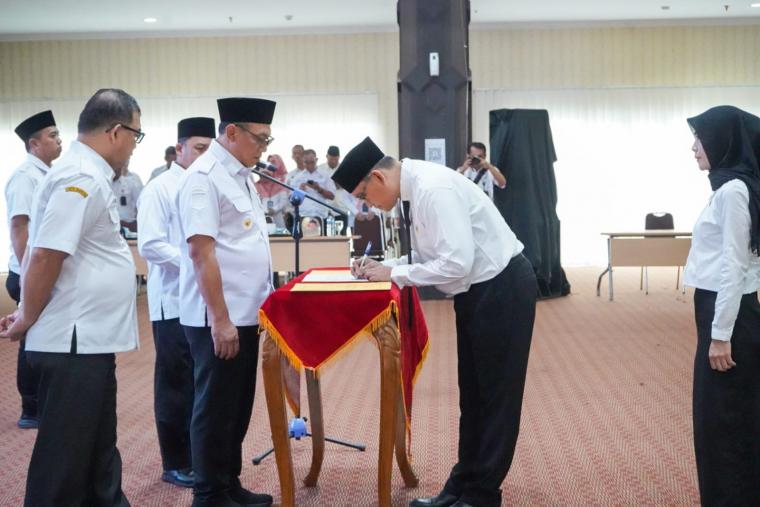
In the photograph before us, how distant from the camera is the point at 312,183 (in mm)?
9680

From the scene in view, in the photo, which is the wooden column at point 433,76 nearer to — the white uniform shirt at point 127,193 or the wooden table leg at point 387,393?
the white uniform shirt at point 127,193

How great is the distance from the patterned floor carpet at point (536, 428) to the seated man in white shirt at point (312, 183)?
346cm

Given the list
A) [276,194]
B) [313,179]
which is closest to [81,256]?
[276,194]

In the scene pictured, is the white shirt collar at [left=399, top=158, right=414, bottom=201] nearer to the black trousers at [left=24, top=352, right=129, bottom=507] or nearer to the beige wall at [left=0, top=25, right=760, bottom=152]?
the black trousers at [left=24, top=352, right=129, bottom=507]

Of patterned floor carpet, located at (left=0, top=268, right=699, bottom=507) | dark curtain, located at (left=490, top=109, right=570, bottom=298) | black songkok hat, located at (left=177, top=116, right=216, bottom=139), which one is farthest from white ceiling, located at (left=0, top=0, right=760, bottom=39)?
black songkok hat, located at (left=177, top=116, right=216, bottom=139)

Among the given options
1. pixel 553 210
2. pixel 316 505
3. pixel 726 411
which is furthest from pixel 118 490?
pixel 553 210

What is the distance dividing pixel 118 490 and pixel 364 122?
10.8m

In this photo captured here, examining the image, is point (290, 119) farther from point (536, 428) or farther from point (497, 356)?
point (497, 356)

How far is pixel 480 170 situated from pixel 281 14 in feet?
16.9

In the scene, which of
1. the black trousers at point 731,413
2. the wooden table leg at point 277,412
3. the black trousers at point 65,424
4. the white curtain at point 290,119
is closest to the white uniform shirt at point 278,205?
the white curtain at point 290,119

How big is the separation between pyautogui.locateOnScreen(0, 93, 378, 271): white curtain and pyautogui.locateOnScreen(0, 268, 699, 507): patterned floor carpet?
22.2ft

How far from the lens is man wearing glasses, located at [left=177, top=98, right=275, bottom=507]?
2.78 metres

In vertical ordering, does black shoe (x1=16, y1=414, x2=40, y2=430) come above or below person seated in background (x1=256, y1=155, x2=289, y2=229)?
below

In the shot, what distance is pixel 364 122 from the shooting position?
13047 mm
